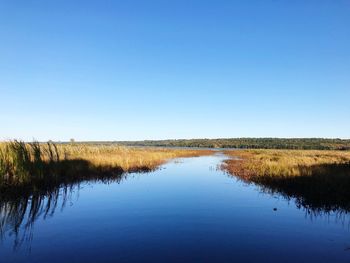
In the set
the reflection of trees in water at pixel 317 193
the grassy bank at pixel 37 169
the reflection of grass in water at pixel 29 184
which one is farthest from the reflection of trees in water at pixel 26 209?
the reflection of trees in water at pixel 317 193

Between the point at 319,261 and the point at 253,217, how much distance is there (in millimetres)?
4013

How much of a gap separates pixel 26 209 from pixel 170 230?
5712 millimetres

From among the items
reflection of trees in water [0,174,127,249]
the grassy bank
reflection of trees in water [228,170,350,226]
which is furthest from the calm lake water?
the grassy bank

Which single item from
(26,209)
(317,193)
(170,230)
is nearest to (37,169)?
(26,209)

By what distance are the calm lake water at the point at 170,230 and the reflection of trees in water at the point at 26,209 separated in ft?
0.10

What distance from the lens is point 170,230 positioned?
27.8 ft

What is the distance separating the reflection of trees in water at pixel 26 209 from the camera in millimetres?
7742

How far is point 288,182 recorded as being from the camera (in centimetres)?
1648

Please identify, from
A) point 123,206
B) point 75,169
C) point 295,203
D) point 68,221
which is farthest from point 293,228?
point 75,169

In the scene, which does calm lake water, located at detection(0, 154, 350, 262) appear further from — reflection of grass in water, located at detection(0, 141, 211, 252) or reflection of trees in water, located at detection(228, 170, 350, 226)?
reflection of trees in water, located at detection(228, 170, 350, 226)

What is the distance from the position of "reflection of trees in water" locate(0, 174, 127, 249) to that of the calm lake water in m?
0.03

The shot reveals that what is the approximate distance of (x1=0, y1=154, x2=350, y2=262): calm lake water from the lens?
652cm

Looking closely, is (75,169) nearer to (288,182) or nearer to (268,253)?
(288,182)

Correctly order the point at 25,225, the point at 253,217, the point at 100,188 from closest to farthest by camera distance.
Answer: the point at 25,225 < the point at 253,217 < the point at 100,188
